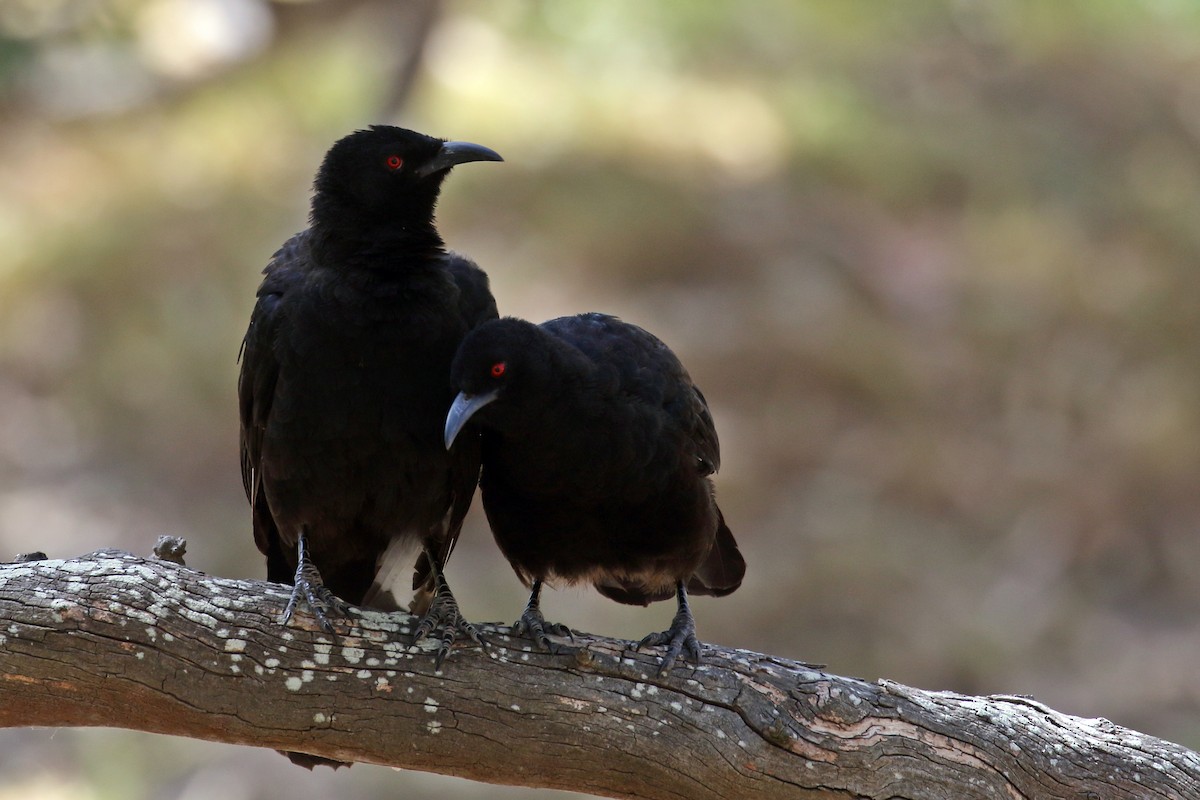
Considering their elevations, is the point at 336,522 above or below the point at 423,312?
below

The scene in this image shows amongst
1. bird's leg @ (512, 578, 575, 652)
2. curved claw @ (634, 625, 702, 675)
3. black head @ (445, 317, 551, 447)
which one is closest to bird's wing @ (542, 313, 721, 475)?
black head @ (445, 317, 551, 447)

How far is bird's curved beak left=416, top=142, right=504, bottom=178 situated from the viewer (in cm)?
414

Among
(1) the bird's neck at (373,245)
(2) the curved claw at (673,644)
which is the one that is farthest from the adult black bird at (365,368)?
(2) the curved claw at (673,644)

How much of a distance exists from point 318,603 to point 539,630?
0.66 meters

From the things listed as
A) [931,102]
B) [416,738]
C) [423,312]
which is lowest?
[416,738]

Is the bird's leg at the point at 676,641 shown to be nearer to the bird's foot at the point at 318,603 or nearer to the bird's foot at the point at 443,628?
the bird's foot at the point at 443,628

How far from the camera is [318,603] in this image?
382 centimetres

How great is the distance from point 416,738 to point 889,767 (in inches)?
53.7

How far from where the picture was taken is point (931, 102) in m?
13.2

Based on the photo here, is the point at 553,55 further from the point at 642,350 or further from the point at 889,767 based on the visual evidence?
the point at 889,767

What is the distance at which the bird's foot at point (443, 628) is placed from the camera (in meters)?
3.78

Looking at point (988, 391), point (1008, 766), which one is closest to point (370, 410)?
point (1008, 766)

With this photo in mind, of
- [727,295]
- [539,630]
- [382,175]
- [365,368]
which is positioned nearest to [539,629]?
[539,630]

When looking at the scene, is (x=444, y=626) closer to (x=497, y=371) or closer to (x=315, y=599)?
(x=315, y=599)
